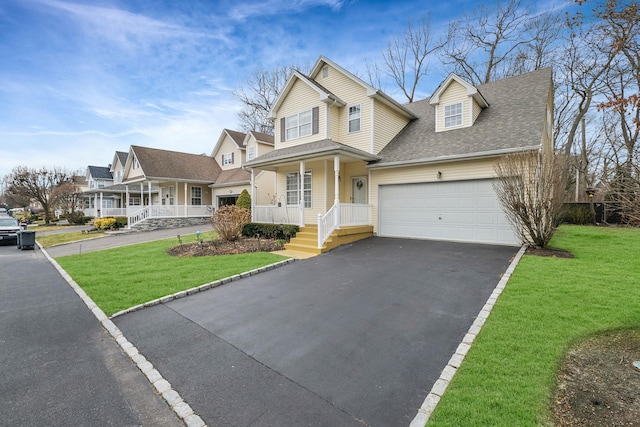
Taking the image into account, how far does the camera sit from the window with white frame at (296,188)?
1452 centimetres

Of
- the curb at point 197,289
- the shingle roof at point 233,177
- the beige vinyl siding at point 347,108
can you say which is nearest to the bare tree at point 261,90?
the shingle roof at point 233,177

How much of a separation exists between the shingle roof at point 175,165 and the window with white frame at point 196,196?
135 cm

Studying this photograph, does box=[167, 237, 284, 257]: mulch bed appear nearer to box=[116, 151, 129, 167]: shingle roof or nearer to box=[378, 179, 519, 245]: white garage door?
box=[378, 179, 519, 245]: white garage door

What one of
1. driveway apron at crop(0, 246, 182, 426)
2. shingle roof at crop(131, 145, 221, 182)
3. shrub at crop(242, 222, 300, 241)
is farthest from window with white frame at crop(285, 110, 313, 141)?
shingle roof at crop(131, 145, 221, 182)

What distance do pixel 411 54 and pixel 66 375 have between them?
28.0 m

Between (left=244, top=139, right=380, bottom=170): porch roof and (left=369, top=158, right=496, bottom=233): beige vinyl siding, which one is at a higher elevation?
(left=244, top=139, right=380, bottom=170): porch roof

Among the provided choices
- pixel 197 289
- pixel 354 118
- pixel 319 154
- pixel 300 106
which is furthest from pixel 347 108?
pixel 197 289

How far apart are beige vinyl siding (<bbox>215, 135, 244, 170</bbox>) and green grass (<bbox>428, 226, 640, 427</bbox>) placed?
22398 mm

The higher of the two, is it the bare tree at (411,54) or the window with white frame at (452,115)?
the bare tree at (411,54)

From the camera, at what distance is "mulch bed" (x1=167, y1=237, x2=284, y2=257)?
1059 cm

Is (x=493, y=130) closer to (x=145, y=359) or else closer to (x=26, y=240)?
(x=145, y=359)

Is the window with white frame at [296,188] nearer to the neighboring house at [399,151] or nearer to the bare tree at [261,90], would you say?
the neighboring house at [399,151]

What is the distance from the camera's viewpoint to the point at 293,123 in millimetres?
15258

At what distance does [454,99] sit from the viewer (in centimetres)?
1269
